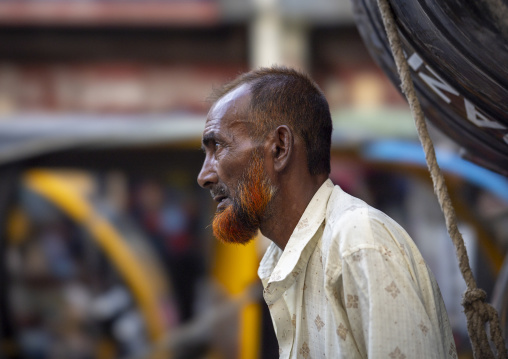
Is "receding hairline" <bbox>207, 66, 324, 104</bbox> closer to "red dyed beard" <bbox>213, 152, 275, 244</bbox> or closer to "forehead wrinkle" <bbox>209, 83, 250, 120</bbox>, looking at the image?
"forehead wrinkle" <bbox>209, 83, 250, 120</bbox>

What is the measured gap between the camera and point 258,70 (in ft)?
5.26

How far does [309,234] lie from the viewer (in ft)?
4.50

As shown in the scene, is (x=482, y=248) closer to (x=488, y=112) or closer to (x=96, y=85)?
(x=488, y=112)

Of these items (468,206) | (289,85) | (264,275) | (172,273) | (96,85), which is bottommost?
(172,273)

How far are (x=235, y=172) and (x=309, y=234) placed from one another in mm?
263

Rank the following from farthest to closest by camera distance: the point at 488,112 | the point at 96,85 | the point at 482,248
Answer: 1. the point at 96,85
2. the point at 482,248
3. the point at 488,112

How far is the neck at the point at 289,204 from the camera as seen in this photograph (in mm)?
1493

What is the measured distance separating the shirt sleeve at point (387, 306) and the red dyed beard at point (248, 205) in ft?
1.15

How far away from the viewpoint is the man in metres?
1.15

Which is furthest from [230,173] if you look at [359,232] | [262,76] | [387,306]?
Answer: [387,306]

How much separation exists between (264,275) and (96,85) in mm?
9451

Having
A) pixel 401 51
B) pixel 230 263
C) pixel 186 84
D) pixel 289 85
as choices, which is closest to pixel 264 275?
pixel 289 85

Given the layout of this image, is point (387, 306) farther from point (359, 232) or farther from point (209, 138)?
point (209, 138)

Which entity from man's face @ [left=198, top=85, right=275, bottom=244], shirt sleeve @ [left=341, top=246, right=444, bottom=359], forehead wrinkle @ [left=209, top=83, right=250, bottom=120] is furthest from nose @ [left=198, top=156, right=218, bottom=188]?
shirt sleeve @ [left=341, top=246, right=444, bottom=359]
